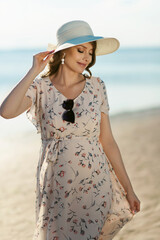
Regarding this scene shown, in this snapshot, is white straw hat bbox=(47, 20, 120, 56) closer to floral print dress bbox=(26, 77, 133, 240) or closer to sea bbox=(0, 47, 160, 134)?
floral print dress bbox=(26, 77, 133, 240)

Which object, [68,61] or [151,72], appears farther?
[151,72]

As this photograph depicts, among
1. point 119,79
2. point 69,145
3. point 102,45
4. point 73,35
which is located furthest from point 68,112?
point 119,79

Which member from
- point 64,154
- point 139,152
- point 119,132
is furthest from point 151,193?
point 119,132

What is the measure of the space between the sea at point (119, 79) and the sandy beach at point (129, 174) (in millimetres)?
1375

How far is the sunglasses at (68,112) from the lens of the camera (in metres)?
2.84

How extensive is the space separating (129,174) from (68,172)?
13.5ft

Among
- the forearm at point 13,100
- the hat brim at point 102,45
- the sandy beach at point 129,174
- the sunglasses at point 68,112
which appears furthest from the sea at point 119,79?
the sandy beach at point 129,174

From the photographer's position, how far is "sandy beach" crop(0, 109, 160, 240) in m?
5.04

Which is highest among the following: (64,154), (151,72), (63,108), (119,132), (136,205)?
(63,108)

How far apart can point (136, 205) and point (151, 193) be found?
9.48ft

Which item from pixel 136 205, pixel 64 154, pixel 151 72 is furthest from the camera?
pixel 151 72

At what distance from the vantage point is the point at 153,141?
8.66 meters

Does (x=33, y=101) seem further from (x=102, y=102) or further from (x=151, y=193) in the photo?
(x=151, y=193)

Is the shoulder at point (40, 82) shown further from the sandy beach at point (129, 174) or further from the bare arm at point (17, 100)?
the sandy beach at point (129, 174)
